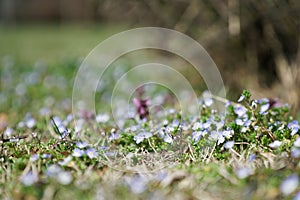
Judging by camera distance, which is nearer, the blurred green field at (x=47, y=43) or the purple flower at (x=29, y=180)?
the purple flower at (x=29, y=180)

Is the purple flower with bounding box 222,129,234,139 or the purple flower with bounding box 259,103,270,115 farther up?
the purple flower with bounding box 259,103,270,115

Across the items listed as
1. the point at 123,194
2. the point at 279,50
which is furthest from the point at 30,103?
the point at 123,194

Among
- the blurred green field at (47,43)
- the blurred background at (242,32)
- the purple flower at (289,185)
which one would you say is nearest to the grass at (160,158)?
the purple flower at (289,185)

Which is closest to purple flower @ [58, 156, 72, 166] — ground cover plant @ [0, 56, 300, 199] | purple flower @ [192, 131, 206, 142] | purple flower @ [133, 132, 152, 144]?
ground cover plant @ [0, 56, 300, 199]

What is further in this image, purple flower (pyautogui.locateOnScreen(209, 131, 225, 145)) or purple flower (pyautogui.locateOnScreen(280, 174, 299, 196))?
purple flower (pyautogui.locateOnScreen(209, 131, 225, 145))

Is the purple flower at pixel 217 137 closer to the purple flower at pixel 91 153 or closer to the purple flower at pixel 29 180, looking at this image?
the purple flower at pixel 91 153

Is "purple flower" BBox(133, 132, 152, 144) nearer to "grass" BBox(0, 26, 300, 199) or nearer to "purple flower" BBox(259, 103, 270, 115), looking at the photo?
"grass" BBox(0, 26, 300, 199)

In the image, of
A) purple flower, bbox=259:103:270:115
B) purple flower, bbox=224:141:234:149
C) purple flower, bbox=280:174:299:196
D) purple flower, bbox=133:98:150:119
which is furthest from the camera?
purple flower, bbox=133:98:150:119

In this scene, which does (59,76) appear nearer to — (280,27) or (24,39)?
(280,27)
